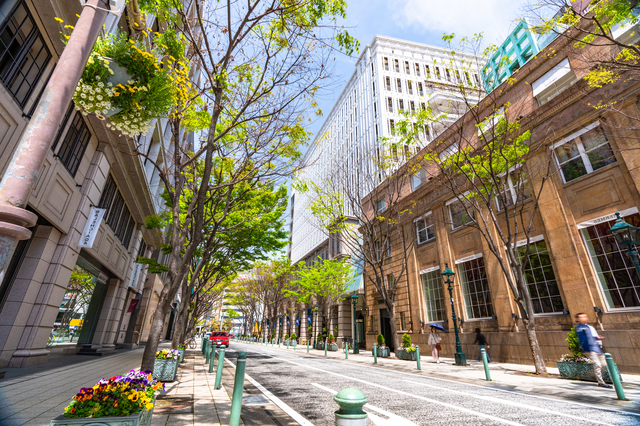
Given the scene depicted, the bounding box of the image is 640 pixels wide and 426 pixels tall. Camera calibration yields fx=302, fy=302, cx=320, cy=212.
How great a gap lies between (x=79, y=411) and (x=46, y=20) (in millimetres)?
9815

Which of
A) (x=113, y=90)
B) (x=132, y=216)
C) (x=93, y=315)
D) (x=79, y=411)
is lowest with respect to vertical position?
(x=79, y=411)

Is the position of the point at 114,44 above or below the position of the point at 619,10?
below

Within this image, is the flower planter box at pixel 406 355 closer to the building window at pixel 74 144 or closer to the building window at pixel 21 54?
the building window at pixel 74 144

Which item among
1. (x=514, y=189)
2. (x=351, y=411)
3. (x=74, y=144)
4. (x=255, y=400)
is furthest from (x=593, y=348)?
(x=74, y=144)

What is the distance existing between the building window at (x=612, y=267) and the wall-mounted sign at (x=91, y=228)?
66.5 ft

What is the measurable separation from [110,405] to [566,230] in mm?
17088

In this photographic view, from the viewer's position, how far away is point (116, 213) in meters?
16.1

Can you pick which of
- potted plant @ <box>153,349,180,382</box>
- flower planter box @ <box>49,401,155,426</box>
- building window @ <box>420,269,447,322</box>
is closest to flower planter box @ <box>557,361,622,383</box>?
building window @ <box>420,269,447,322</box>

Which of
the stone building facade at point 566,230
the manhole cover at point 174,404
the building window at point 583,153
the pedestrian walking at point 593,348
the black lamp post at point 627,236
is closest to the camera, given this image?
the manhole cover at point 174,404

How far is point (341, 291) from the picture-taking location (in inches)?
1232

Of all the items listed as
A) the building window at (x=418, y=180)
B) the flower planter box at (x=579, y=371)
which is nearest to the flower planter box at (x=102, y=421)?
the flower planter box at (x=579, y=371)

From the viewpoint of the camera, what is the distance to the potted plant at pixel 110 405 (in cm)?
257

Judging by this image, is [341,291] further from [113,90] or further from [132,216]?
[113,90]

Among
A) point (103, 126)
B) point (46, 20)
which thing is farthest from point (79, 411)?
point (103, 126)
